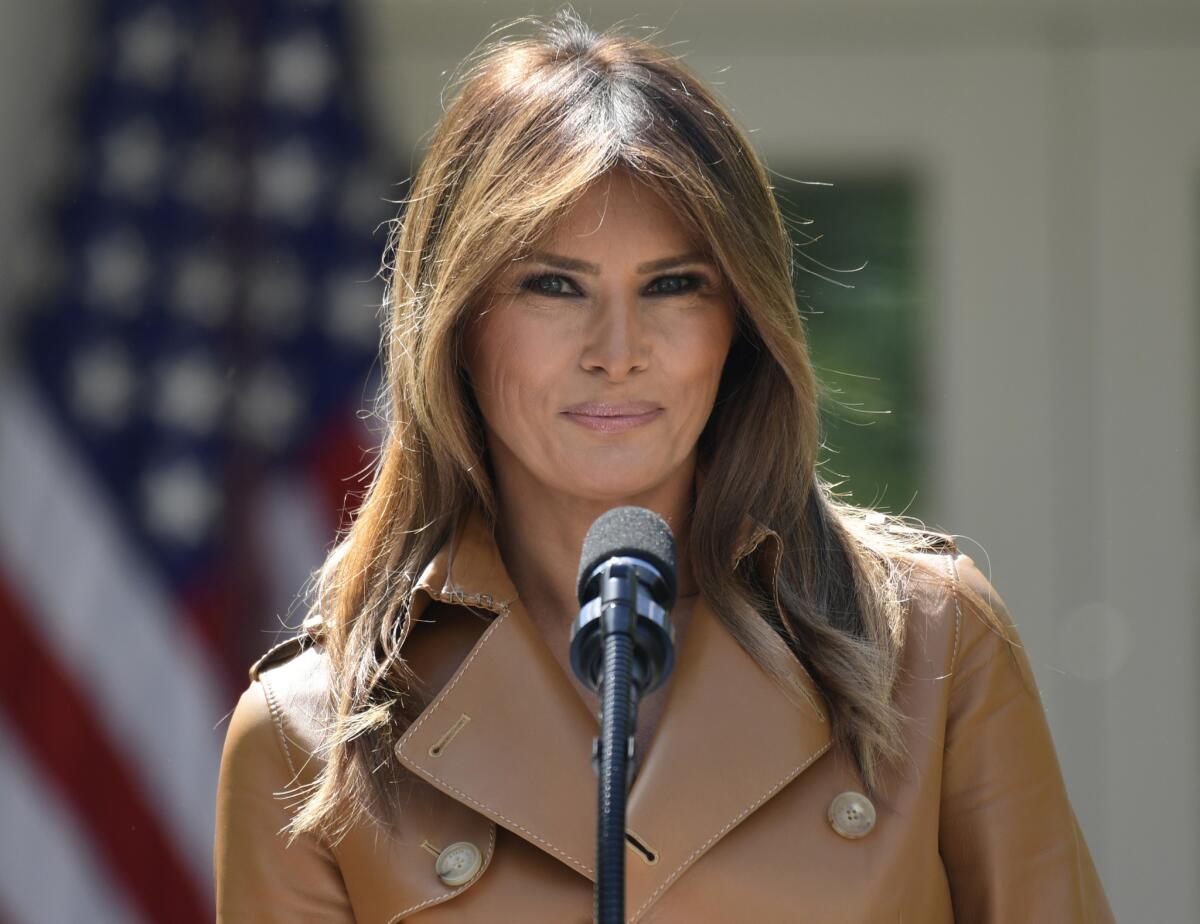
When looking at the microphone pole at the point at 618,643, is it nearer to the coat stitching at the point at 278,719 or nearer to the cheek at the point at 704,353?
the cheek at the point at 704,353

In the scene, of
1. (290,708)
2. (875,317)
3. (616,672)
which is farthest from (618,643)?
(875,317)

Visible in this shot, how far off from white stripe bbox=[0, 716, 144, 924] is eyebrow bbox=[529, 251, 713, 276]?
8.43ft

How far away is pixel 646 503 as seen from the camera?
237cm

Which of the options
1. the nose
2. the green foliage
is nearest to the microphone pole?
the nose

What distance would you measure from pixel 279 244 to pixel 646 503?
245 centimetres

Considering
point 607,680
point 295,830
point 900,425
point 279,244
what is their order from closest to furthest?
1. point 607,680
2. point 295,830
3. point 279,244
4. point 900,425

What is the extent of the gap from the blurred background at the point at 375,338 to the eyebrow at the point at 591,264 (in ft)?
6.69

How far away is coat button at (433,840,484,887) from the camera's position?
2.13 metres

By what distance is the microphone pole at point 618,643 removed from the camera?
1322 millimetres

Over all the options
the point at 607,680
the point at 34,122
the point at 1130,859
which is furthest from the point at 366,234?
the point at 607,680

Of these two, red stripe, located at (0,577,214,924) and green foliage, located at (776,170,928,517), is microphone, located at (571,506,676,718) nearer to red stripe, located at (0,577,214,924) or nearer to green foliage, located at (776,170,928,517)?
red stripe, located at (0,577,214,924)

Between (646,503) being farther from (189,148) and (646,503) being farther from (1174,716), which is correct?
(1174,716)

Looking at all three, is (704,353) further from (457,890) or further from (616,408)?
(457,890)

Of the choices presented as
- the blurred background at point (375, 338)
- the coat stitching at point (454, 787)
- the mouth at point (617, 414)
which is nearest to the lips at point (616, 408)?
the mouth at point (617, 414)
